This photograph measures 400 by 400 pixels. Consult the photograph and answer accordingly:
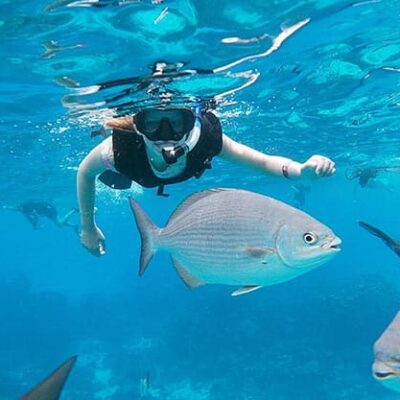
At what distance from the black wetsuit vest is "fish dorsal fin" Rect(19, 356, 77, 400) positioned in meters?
3.74

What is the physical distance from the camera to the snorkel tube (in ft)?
17.4

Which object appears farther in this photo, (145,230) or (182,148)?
(182,148)

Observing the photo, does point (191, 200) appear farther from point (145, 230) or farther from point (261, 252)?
point (261, 252)

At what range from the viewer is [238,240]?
11.7 ft

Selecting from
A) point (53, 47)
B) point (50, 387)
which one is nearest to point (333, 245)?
point (50, 387)

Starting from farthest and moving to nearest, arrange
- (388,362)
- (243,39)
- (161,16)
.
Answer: (243,39) → (161,16) → (388,362)

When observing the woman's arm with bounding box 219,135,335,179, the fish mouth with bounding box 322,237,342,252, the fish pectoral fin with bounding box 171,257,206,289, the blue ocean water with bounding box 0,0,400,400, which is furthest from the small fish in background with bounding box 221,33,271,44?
the fish mouth with bounding box 322,237,342,252

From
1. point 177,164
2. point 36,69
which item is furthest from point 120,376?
point 177,164

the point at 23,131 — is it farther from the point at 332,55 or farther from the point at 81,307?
the point at 81,307

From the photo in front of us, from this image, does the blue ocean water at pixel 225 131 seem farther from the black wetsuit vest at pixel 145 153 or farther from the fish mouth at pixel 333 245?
the fish mouth at pixel 333 245

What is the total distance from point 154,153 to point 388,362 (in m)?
3.82

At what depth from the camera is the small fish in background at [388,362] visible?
2.74 meters

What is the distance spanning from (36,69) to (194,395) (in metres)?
14.3

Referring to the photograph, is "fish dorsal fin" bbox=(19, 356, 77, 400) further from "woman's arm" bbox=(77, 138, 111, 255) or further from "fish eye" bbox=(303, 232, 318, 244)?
"woman's arm" bbox=(77, 138, 111, 255)
